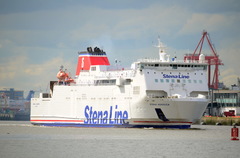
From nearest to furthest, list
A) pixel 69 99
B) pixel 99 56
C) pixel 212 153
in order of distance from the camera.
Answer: pixel 212 153, pixel 69 99, pixel 99 56

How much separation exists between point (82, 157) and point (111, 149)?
4.57m

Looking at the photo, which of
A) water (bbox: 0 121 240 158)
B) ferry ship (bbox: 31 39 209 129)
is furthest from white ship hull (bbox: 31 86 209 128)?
water (bbox: 0 121 240 158)

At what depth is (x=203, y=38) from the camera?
100875 millimetres

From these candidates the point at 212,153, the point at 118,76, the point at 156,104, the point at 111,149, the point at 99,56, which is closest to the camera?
the point at 212,153

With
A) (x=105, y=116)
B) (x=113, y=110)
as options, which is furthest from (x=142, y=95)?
(x=105, y=116)

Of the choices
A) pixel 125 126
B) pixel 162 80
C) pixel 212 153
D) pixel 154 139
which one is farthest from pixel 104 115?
pixel 212 153

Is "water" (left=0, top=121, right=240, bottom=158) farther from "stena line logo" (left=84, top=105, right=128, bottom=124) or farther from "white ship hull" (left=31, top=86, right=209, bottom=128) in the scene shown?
"stena line logo" (left=84, top=105, right=128, bottom=124)

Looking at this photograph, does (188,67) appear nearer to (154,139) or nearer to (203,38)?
(154,139)

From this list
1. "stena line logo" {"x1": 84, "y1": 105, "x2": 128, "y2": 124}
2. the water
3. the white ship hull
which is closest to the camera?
the water

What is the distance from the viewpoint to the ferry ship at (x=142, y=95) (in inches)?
2064

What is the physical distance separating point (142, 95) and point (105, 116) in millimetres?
5555

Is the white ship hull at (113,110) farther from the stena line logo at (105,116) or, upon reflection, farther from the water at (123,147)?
the water at (123,147)

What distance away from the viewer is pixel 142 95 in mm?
52562

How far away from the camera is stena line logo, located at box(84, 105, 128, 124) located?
180 feet
